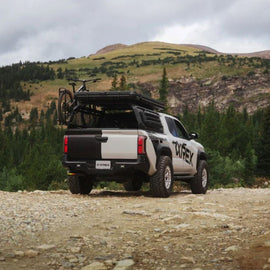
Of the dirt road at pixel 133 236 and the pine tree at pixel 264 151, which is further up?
the dirt road at pixel 133 236

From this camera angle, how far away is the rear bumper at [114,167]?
980cm

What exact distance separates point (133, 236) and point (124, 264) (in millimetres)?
1382

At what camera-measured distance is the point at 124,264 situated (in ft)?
14.2

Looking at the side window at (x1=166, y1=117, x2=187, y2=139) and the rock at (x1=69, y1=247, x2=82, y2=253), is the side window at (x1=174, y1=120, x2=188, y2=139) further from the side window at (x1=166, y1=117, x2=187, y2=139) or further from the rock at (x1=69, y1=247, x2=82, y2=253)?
the rock at (x1=69, y1=247, x2=82, y2=253)

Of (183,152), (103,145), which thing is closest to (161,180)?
(103,145)

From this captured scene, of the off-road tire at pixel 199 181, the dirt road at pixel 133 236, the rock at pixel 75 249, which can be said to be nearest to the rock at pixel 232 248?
the dirt road at pixel 133 236

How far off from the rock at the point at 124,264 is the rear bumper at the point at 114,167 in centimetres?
539

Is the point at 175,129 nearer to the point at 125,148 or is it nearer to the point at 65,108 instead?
the point at 125,148

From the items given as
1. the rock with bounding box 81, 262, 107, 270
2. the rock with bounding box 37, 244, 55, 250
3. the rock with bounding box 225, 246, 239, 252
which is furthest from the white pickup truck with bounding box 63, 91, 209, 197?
the rock with bounding box 81, 262, 107, 270

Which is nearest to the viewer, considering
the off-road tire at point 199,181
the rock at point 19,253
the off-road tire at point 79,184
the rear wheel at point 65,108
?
the rock at point 19,253

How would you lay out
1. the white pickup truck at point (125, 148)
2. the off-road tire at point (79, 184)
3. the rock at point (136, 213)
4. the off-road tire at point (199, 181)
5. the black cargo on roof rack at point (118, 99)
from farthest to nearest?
the off-road tire at point (199, 181)
the off-road tire at point (79, 184)
the black cargo on roof rack at point (118, 99)
the white pickup truck at point (125, 148)
the rock at point (136, 213)

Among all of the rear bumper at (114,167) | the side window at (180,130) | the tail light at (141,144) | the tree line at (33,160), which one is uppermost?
the side window at (180,130)

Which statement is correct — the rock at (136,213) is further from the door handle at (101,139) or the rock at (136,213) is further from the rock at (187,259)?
the rock at (187,259)

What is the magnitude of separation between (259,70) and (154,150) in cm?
19227
